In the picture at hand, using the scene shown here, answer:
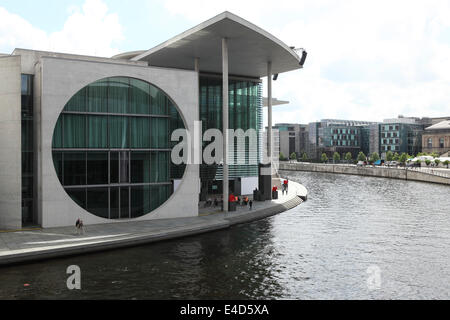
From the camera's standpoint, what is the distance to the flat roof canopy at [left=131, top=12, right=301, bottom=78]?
30203mm

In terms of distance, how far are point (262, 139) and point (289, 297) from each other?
3172 centimetres

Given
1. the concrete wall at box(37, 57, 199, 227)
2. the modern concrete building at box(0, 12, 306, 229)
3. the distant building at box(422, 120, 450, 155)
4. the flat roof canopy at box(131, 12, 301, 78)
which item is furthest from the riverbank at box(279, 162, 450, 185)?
the concrete wall at box(37, 57, 199, 227)

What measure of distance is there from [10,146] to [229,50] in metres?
18.8

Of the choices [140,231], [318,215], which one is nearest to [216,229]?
[140,231]

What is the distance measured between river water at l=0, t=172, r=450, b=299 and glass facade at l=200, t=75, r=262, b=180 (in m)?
14.7

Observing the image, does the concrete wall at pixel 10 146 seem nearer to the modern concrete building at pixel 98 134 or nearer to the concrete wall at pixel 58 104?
the modern concrete building at pixel 98 134

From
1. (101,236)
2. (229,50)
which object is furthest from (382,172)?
(101,236)

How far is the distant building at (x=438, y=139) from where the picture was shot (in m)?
117

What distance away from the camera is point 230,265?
19078mm

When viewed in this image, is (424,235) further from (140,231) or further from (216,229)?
(140,231)

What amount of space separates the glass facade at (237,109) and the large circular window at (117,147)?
1198 centimetres

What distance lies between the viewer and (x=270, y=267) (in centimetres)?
1891

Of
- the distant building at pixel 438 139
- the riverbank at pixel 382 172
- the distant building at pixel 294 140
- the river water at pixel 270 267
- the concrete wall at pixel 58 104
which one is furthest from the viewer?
the distant building at pixel 294 140

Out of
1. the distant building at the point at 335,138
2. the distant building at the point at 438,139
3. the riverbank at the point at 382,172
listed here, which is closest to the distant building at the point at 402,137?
the distant building at the point at 335,138
